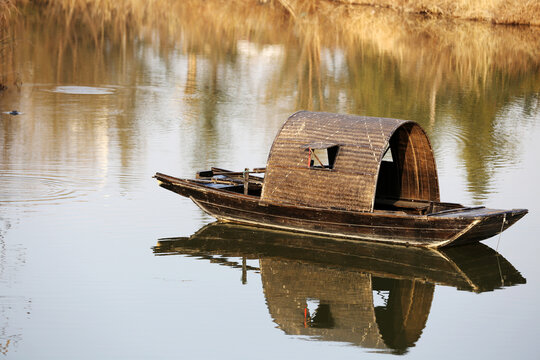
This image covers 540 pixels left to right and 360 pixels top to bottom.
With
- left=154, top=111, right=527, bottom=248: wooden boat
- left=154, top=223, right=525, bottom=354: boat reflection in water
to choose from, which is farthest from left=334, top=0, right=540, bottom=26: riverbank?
left=154, top=223, right=525, bottom=354: boat reflection in water

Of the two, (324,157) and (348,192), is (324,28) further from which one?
(348,192)

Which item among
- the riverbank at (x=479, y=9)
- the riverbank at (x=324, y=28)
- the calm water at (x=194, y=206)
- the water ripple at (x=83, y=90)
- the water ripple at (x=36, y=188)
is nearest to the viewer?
the calm water at (x=194, y=206)

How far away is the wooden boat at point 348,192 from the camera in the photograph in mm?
13406

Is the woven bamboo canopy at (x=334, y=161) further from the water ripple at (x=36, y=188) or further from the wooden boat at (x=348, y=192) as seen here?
the water ripple at (x=36, y=188)

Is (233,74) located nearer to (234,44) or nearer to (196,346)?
(234,44)

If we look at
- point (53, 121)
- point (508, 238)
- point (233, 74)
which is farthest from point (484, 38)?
point (508, 238)

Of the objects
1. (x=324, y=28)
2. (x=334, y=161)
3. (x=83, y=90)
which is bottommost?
(x=83, y=90)

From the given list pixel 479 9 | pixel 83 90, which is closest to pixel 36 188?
pixel 83 90

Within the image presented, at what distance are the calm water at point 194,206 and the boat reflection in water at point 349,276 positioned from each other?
37mm

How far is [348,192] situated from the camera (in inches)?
535

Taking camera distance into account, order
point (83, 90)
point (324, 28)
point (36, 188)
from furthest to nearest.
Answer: point (324, 28) < point (83, 90) < point (36, 188)

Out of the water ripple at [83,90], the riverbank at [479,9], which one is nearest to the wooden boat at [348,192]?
the water ripple at [83,90]

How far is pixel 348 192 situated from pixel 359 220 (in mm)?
437

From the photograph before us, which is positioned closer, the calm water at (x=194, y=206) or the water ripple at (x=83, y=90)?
the calm water at (x=194, y=206)
